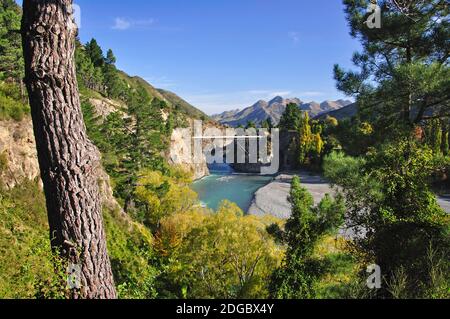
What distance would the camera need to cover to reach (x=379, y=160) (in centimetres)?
868

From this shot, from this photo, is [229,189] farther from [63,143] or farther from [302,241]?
[63,143]

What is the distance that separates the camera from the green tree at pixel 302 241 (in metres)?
11.2

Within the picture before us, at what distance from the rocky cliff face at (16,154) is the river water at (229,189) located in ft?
88.4

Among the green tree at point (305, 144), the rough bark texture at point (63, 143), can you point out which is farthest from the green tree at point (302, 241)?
the green tree at point (305, 144)

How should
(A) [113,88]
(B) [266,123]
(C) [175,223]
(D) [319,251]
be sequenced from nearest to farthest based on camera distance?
(D) [319,251], (C) [175,223], (A) [113,88], (B) [266,123]

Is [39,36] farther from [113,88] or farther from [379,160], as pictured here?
[113,88]

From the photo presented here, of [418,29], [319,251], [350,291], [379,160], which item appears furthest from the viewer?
[319,251]

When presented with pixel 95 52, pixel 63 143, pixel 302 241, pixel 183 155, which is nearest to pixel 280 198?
pixel 302 241

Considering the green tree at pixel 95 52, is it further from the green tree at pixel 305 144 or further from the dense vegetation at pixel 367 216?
the dense vegetation at pixel 367 216

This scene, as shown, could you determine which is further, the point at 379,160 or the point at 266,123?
the point at 266,123

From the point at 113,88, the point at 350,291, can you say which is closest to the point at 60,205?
the point at 350,291

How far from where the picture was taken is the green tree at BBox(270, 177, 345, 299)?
36.6 ft

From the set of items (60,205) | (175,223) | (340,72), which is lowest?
(175,223)

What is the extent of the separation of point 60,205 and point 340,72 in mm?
7987
